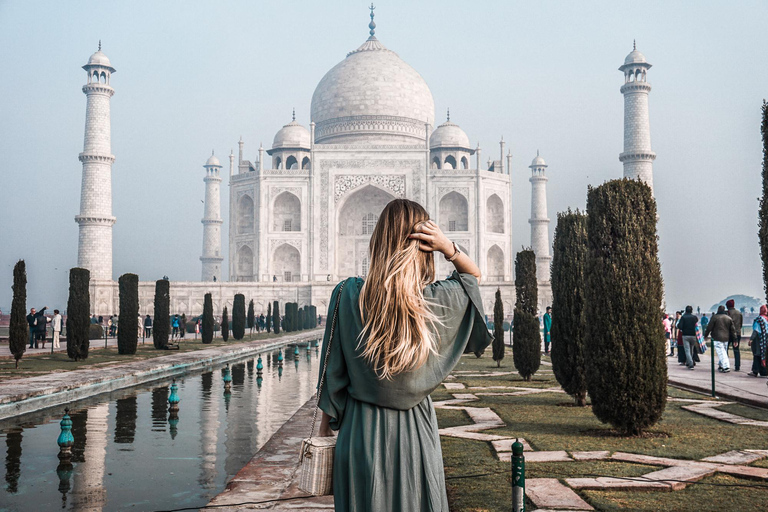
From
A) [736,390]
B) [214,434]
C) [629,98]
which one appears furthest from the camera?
[629,98]

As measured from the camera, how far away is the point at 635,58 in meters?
31.5

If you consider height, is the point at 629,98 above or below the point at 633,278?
above

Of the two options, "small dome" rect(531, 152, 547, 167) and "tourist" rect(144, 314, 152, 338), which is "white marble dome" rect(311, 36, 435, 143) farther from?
Answer: "tourist" rect(144, 314, 152, 338)

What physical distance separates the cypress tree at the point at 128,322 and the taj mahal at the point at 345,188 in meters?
16.8

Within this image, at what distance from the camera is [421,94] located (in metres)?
39.7

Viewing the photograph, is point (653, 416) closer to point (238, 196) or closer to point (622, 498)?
point (622, 498)

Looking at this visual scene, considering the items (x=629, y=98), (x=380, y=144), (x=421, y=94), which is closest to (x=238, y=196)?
(x=380, y=144)

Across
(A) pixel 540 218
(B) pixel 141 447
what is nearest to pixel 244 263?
(A) pixel 540 218

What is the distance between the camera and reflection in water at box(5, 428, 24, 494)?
12.4 feet

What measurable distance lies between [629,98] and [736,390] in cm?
2618

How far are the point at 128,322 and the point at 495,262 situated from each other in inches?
1033

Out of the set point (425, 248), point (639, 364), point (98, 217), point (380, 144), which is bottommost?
point (639, 364)

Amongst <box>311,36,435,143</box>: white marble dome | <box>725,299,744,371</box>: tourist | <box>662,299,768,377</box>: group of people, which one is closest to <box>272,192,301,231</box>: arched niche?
<box>311,36,435,143</box>: white marble dome

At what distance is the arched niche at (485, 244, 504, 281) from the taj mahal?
0.19ft
